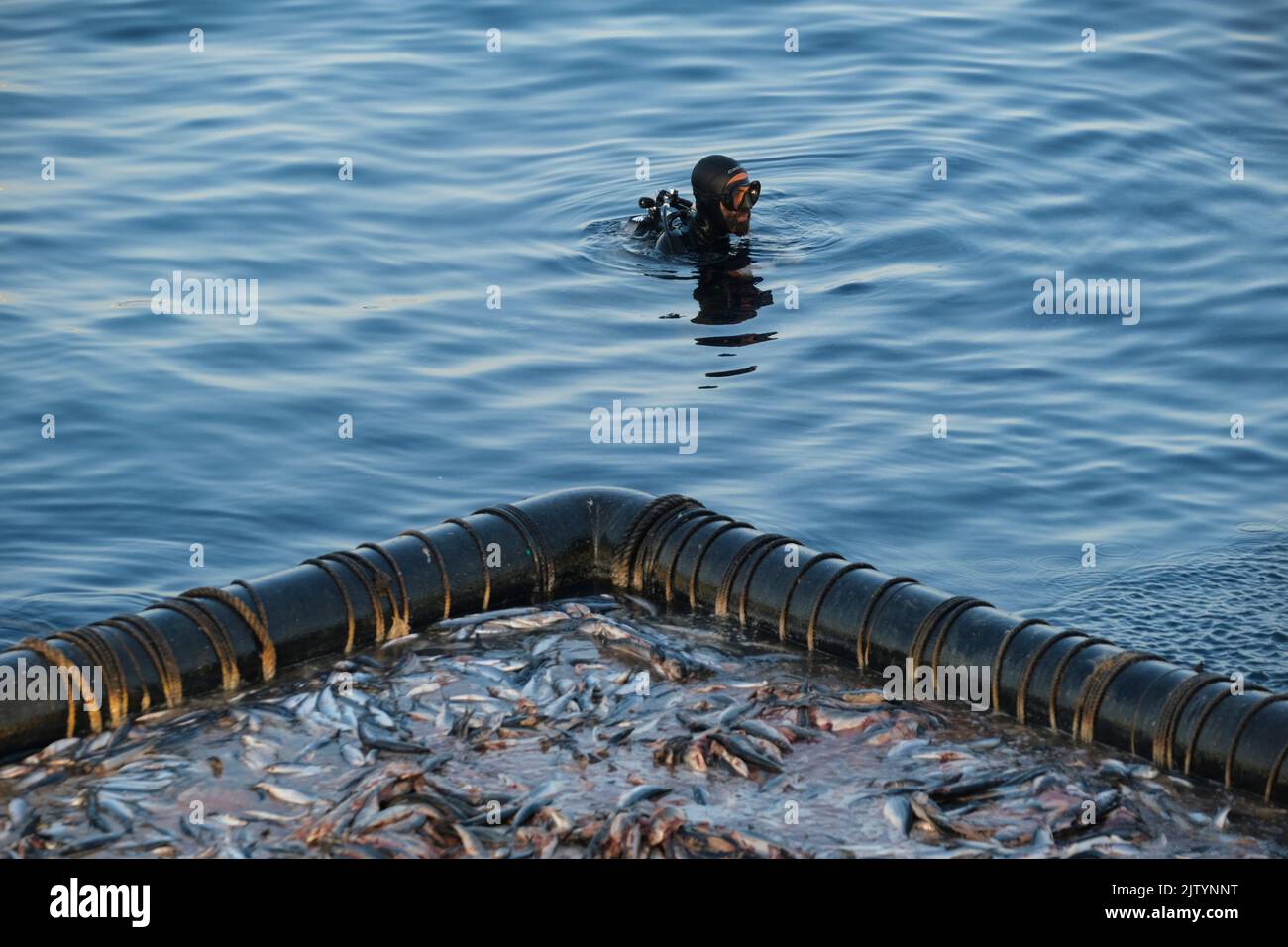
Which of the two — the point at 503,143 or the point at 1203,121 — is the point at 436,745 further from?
the point at 1203,121

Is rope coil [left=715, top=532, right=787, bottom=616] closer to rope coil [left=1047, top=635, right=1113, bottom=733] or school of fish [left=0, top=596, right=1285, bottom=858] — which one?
school of fish [left=0, top=596, right=1285, bottom=858]

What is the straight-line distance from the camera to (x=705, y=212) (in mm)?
20172

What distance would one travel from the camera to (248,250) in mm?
21156

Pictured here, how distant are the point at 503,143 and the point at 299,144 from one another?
8.73 ft

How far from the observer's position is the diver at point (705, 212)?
19.6 m

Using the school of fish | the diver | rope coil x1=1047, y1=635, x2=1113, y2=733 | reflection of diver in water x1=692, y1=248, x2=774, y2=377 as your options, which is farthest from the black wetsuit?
rope coil x1=1047, y1=635, x2=1113, y2=733

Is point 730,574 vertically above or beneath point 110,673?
above

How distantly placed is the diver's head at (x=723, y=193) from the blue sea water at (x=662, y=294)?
0.63m

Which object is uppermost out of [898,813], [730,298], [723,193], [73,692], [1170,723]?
[723,193]

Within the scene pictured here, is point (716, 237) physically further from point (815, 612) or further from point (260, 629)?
point (260, 629)

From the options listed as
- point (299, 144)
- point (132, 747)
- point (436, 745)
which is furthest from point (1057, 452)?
point (299, 144)

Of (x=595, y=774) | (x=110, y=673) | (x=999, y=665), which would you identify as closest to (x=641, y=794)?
(x=595, y=774)

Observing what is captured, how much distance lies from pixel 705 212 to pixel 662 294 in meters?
1.01

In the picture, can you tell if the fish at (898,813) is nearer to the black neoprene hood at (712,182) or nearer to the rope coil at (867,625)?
the rope coil at (867,625)
